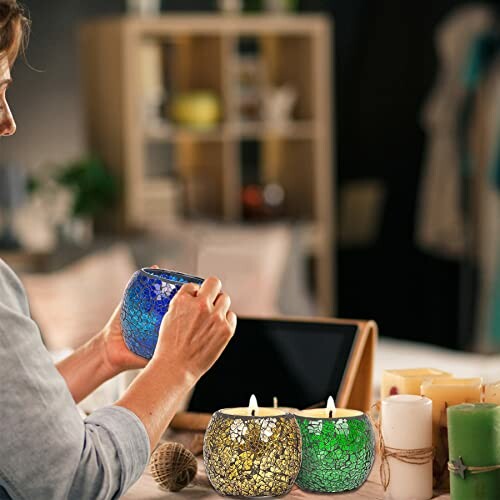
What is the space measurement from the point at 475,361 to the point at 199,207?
2.13 metres

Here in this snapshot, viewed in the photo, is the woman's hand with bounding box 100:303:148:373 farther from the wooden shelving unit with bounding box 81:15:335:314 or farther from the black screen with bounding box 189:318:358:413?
the wooden shelving unit with bounding box 81:15:335:314

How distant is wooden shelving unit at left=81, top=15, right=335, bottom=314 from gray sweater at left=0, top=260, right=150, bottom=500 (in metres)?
4.59

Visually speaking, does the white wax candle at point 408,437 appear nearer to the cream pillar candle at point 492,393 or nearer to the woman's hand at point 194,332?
the cream pillar candle at point 492,393

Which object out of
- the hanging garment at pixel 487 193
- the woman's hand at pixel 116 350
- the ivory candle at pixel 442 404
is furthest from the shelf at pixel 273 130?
the ivory candle at pixel 442 404

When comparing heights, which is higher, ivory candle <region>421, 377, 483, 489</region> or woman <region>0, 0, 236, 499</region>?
woman <region>0, 0, 236, 499</region>

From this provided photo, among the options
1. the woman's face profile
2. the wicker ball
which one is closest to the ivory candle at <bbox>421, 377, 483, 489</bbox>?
the wicker ball

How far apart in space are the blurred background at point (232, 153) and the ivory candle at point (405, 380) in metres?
3.57

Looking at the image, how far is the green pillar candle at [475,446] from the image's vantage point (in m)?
1.06

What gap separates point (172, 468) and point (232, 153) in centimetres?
478

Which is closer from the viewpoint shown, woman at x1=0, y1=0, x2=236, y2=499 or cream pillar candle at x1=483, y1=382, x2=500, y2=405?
woman at x1=0, y1=0, x2=236, y2=499

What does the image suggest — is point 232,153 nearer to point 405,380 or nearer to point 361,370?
point 361,370

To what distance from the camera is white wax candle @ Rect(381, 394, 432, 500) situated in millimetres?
1121

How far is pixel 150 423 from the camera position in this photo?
104 centimetres

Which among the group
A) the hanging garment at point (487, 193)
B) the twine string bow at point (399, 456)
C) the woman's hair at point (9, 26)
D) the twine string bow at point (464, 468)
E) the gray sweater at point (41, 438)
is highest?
the woman's hair at point (9, 26)
